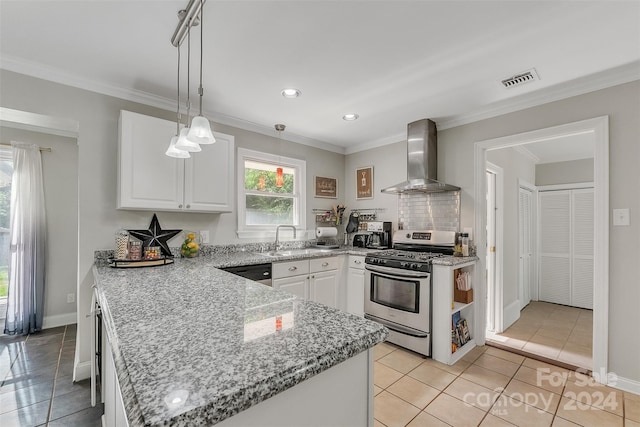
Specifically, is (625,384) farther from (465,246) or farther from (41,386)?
(41,386)

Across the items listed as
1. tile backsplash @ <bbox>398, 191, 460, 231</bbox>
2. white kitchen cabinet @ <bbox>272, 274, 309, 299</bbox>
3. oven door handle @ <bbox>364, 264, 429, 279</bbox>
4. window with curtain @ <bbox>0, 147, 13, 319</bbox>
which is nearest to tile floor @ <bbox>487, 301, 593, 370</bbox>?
oven door handle @ <bbox>364, 264, 429, 279</bbox>

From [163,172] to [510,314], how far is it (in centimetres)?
415

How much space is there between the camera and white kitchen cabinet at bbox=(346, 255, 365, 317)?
3240 mm

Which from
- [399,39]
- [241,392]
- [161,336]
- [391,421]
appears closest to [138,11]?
[399,39]

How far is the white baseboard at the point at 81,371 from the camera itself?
7.11ft

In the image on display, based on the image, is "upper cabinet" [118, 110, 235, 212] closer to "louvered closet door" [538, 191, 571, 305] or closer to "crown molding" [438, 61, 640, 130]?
"crown molding" [438, 61, 640, 130]

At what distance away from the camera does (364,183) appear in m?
4.03

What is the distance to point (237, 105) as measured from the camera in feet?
9.04

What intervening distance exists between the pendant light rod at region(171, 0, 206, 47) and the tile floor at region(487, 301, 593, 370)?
3.65 meters

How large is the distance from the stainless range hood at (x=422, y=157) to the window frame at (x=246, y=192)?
1.23 metres

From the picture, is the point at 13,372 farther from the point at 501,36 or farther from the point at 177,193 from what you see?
the point at 501,36

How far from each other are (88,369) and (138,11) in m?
2.54

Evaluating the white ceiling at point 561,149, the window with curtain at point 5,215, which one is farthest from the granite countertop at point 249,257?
the white ceiling at point 561,149

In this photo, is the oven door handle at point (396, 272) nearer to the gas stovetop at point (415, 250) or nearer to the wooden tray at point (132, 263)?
the gas stovetop at point (415, 250)
